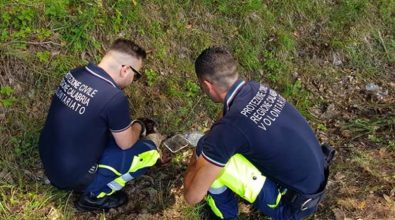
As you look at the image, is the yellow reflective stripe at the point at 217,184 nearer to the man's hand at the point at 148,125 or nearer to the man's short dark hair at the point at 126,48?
the man's hand at the point at 148,125

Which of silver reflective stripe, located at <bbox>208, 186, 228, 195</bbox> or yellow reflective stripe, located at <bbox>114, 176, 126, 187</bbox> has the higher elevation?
silver reflective stripe, located at <bbox>208, 186, 228, 195</bbox>

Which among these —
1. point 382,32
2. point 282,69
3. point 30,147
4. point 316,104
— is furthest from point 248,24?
point 30,147

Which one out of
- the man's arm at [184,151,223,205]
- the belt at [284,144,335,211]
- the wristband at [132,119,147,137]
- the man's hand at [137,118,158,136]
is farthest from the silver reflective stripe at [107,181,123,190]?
the belt at [284,144,335,211]

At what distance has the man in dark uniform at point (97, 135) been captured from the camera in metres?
3.31

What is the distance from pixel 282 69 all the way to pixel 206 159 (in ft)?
8.94

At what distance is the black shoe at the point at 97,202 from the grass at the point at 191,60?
9 cm

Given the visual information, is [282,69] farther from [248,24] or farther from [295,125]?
[295,125]

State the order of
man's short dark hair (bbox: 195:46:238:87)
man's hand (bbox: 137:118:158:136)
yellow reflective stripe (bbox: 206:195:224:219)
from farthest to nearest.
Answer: man's hand (bbox: 137:118:158:136)
yellow reflective stripe (bbox: 206:195:224:219)
man's short dark hair (bbox: 195:46:238:87)

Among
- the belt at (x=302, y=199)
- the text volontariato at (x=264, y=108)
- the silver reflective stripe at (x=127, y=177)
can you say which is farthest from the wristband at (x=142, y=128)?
the belt at (x=302, y=199)

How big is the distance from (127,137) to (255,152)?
115cm

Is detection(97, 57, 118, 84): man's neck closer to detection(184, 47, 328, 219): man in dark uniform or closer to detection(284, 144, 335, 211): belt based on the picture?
detection(184, 47, 328, 219): man in dark uniform

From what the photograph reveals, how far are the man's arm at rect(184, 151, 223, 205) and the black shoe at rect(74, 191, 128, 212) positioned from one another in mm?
918

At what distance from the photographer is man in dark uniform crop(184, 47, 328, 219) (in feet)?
9.91

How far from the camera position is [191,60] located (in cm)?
510
